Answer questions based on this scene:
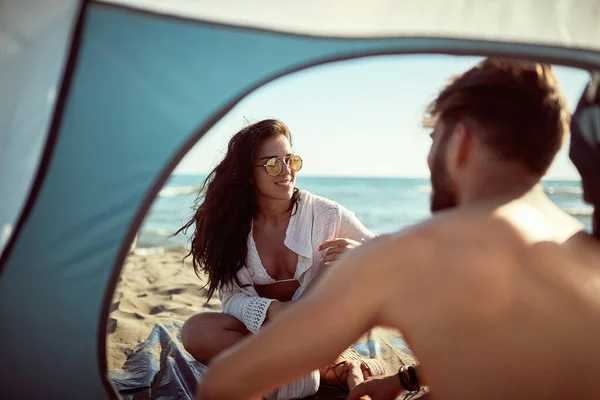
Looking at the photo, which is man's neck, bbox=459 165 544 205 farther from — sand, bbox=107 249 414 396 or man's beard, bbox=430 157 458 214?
sand, bbox=107 249 414 396

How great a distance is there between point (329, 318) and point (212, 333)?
142 cm

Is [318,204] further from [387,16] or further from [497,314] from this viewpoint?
[497,314]

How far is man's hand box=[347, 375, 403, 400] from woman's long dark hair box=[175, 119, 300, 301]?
2.61 feet

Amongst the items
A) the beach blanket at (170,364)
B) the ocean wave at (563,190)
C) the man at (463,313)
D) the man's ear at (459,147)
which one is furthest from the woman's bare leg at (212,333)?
the ocean wave at (563,190)

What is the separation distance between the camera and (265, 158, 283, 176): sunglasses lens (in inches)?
98.0

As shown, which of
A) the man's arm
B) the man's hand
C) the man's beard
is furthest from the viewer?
the man's hand

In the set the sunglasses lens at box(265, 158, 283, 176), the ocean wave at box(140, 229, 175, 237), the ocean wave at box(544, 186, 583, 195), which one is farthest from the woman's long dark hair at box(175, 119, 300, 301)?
the ocean wave at box(544, 186, 583, 195)

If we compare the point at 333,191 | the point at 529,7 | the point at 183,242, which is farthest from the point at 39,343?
the point at 333,191

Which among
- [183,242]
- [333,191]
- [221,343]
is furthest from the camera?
[333,191]

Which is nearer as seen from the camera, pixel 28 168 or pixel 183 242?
pixel 28 168

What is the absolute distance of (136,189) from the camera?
155cm

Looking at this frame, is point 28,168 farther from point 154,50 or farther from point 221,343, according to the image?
point 221,343

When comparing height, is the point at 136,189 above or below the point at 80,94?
below

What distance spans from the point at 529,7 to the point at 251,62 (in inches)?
29.7
